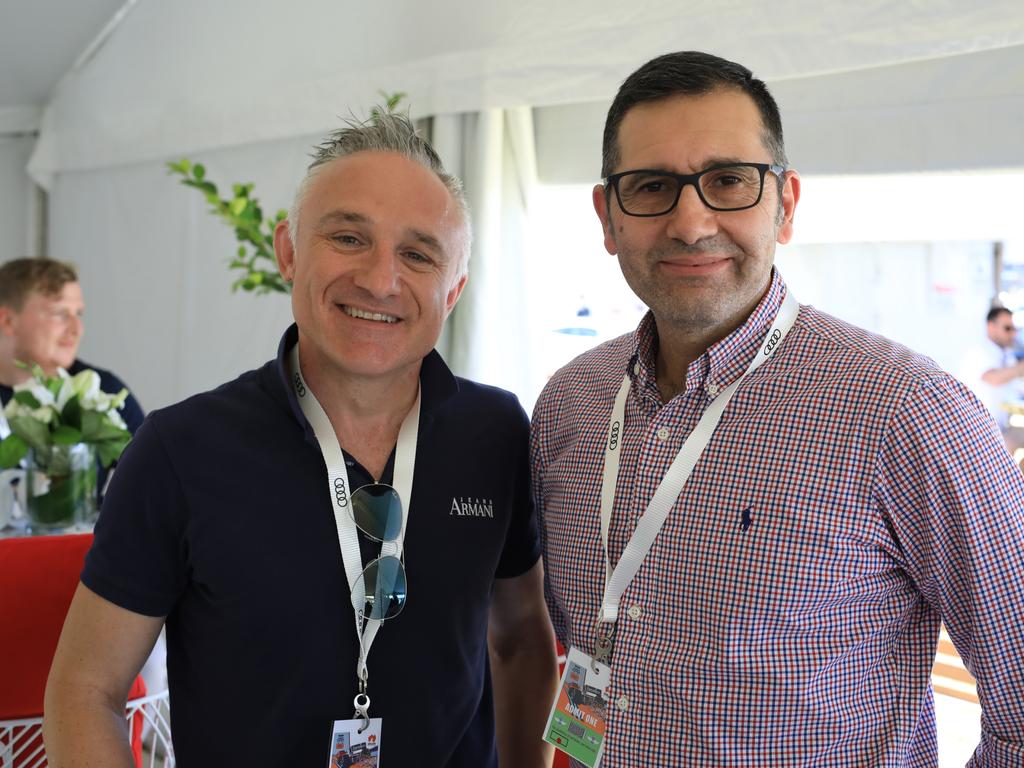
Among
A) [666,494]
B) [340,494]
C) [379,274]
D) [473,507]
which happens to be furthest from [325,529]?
[666,494]

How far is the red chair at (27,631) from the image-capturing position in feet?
5.36

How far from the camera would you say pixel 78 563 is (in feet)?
5.60

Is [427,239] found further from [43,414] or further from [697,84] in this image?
[43,414]

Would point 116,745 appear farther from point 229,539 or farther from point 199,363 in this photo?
point 199,363

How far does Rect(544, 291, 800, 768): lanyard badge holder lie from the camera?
1.24 meters

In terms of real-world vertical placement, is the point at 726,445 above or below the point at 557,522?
above

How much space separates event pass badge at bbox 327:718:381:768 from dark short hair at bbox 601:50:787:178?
2.97 feet

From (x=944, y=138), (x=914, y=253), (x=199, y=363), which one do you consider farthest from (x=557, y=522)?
(x=914, y=253)

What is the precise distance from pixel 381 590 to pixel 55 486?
1878mm

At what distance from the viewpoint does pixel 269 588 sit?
128cm

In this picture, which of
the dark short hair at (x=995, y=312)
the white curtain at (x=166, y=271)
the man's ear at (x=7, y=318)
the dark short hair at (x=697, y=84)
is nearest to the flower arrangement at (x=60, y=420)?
the man's ear at (x=7, y=318)

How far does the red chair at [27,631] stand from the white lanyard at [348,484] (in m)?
0.68

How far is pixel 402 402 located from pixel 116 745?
642 millimetres

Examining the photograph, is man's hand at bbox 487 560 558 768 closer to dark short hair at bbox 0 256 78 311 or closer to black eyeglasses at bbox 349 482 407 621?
black eyeglasses at bbox 349 482 407 621
